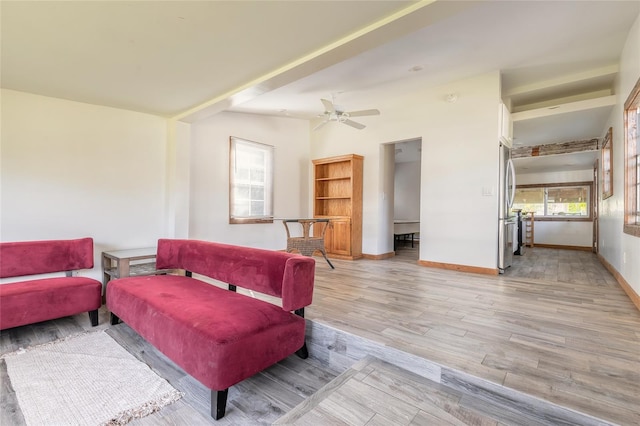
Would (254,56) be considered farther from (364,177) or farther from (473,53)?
(364,177)

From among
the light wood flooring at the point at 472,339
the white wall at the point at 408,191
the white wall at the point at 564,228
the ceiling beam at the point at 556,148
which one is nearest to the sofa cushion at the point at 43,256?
the light wood flooring at the point at 472,339

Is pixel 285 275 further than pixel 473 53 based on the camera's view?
No

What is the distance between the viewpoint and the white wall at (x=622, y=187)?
2803mm

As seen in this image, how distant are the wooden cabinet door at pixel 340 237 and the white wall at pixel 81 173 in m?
2.91

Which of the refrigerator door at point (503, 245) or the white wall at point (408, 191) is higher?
the white wall at point (408, 191)

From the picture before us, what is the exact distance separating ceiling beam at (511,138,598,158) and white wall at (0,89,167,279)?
734 cm

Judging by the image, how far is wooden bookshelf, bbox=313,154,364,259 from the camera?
538 centimetres

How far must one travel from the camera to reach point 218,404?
5.13ft

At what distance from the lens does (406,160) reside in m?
9.11

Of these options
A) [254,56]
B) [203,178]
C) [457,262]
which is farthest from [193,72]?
[457,262]

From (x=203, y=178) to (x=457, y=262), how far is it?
4160mm

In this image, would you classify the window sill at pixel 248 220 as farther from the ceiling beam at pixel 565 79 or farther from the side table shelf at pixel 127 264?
the ceiling beam at pixel 565 79

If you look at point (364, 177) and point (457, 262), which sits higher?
point (364, 177)

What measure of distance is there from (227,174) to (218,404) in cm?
393
